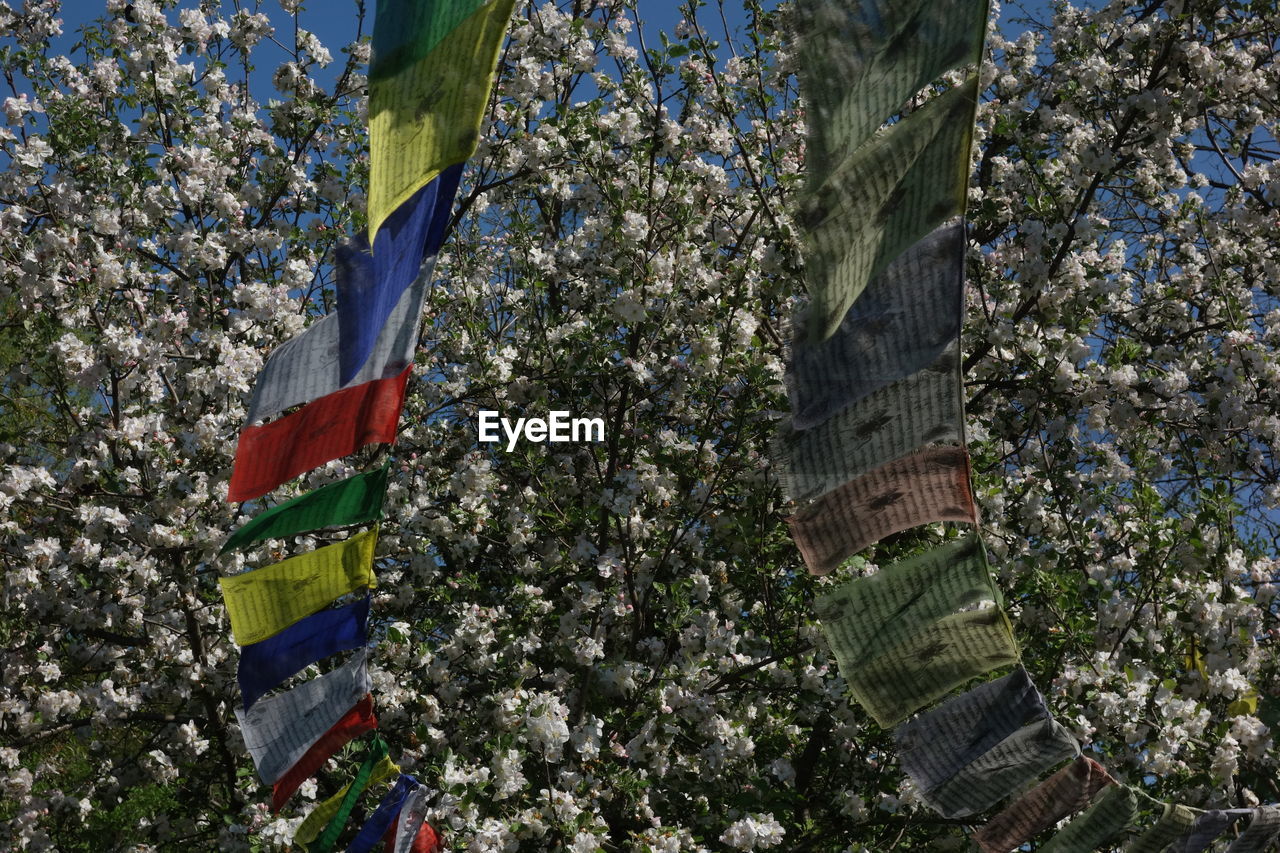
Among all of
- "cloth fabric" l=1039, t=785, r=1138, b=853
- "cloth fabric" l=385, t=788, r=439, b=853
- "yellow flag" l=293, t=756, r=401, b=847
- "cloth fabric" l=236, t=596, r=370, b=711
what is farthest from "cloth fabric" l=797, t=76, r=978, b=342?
"yellow flag" l=293, t=756, r=401, b=847

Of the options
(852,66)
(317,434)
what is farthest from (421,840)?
(852,66)

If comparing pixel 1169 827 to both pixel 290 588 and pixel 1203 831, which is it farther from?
pixel 290 588

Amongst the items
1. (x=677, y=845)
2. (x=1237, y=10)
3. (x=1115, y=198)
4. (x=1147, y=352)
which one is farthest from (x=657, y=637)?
(x=1237, y=10)

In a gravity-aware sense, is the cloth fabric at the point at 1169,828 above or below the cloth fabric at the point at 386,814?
below

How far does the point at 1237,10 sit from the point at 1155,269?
161 cm

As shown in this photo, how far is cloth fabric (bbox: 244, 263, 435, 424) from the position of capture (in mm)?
4172

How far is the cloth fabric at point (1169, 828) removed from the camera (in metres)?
4.32

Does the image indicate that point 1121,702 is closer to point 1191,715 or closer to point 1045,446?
point 1191,715

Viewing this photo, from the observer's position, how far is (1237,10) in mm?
7570

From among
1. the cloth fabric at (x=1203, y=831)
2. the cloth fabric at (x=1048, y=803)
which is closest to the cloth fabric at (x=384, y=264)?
the cloth fabric at (x=1048, y=803)

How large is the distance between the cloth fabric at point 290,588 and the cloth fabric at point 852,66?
88.1 inches

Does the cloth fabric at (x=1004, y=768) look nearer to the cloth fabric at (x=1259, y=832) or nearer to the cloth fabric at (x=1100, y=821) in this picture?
the cloth fabric at (x=1100, y=821)

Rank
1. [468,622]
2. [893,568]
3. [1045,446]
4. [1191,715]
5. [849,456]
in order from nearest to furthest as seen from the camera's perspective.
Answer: [849,456] < [893,568] < [1191,715] < [468,622] < [1045,446]

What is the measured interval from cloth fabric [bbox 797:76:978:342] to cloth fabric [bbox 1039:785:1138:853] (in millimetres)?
1866
